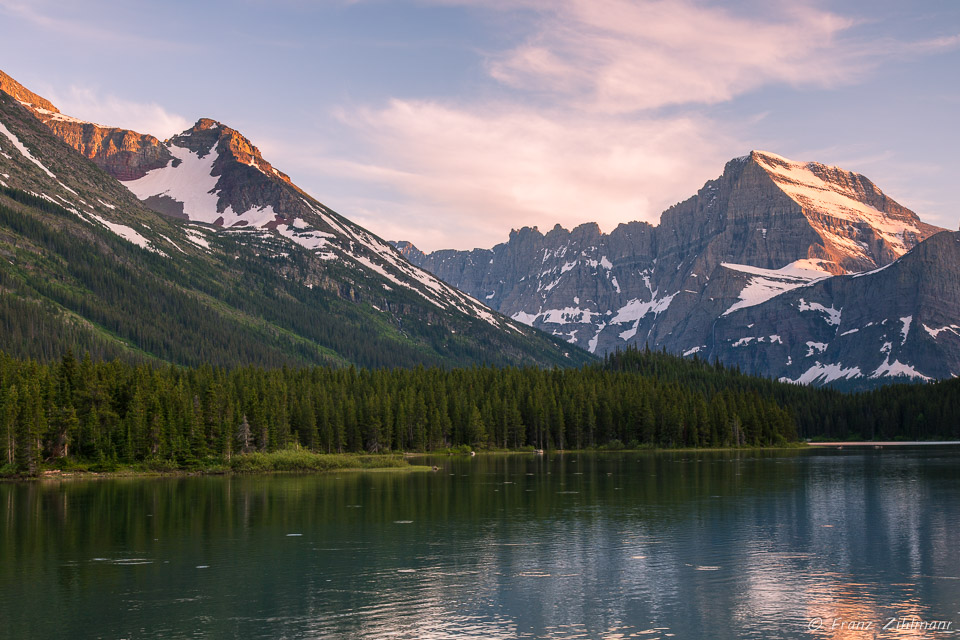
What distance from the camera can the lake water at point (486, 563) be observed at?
3962 cm

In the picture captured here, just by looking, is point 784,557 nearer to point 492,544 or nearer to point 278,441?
point 492,544

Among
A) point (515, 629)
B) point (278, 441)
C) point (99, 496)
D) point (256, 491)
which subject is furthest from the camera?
point (278, 441)

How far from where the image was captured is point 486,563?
2119 inches

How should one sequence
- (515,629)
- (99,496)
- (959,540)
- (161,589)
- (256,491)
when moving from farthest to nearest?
1. (256,491)
2. (99,496)
3. (959,540)
4. (161,589)
5. (515,629)

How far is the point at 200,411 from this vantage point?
139 meters

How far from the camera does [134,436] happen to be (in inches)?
5295

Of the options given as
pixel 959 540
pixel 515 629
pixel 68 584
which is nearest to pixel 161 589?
pixel 68 584

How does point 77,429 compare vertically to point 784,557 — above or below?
above

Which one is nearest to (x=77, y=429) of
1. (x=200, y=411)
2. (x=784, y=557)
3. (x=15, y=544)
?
(x=200, y=411)

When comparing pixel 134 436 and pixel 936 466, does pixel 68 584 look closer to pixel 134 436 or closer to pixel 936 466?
pixel 134 436

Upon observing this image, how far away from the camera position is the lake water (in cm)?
3962

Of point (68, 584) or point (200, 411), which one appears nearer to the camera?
point (68, 584)

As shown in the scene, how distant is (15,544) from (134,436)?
7542 centimetres

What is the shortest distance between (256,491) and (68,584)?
177 ft
